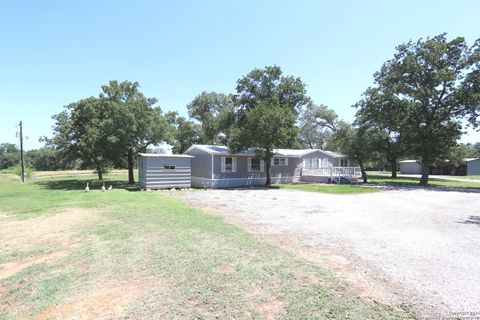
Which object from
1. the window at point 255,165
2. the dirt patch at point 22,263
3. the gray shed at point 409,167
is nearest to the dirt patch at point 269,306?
the dirt patch at point 22,263

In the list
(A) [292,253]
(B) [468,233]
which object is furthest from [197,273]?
(B) [468,233]

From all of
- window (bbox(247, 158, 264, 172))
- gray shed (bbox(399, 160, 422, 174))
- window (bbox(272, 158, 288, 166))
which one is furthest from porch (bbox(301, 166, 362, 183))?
gray shed (bbox(399, 160, 422, 174))

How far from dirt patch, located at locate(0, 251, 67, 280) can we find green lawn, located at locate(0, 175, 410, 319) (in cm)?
2

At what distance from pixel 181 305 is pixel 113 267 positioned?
6.44ft

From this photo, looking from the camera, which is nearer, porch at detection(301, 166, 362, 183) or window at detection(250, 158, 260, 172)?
window at detection(250, 158, 260, 172)

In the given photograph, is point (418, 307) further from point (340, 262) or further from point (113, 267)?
point (113, 267)

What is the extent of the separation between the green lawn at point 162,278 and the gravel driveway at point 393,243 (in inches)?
25.1

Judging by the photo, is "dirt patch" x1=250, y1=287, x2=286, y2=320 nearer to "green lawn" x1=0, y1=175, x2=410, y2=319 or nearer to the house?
"green lawn" x1=0, y1=175, x2=410, y2=319

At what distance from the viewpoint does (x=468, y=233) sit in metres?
7.28

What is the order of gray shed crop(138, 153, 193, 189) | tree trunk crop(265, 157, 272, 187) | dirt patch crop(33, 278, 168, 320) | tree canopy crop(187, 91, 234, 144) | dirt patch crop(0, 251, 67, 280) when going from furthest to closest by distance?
tree canopy crop(187, 91, 234, 144) → tree trunk crop(265, 157, 272, 187) → gray shed crop(138, 153, 193, 189) → dirt patch crop(0, 251, 67, 280) → dirt patch crop(33, 278, 168, 320)

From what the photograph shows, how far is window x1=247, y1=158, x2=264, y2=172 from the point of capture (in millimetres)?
23873

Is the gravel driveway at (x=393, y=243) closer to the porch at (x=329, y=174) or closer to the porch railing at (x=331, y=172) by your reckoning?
the porch at (x=329, y=174)

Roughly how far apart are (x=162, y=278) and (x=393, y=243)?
4942 mm

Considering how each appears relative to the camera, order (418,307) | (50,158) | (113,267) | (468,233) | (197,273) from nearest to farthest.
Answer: (418,307)
(197,273)
(113,267)
(468,233)
(50,158)
